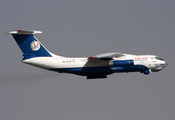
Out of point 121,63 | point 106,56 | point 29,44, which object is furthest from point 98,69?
point 29,44

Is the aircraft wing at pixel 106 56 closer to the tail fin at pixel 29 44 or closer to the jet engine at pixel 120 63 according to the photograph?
the jet engine at pixel 120 63

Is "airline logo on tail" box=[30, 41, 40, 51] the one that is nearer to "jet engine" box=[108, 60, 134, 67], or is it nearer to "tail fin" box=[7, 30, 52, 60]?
"tail fin" box=[7, 30, 52, 60]

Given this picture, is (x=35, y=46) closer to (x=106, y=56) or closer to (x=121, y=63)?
(x=106, y=56)

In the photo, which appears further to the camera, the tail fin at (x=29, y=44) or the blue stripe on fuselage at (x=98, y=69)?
the blue stripe on fuselage at (x=98, y=69)

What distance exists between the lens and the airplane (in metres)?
25.9

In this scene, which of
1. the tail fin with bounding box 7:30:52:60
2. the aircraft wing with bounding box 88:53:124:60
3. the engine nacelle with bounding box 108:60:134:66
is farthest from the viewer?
the engine nacelle with bounding box 108:60:134:66

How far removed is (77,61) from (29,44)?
3.34 m

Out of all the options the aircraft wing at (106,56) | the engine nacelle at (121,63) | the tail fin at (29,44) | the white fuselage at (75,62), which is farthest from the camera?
the engine nacelle at (121,63)

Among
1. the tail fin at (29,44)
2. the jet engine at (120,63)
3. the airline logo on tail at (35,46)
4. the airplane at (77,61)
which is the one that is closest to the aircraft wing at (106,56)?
the airplane at (77,61)

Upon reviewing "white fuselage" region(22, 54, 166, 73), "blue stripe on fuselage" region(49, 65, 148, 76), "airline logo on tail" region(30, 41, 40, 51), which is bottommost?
"blue stripe on fuselage" region(49, 65, 148, 76)

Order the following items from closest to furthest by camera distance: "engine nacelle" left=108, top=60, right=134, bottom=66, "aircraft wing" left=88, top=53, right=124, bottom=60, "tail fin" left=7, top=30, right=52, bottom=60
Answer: "aircraft wing" left=88, top=53, right=124, bottom=60, "tail fin" left=7, top=30, right=52, bottom=60, "engine nacelle" left=108, top=60, right=134, bottom=66

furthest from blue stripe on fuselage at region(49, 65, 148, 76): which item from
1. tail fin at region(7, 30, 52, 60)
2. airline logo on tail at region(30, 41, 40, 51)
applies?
airline logo on tail at region(30, 41, 40, 51)

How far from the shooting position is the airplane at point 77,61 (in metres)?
25.9

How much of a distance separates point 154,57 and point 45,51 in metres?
7.55
